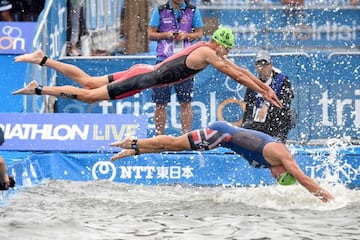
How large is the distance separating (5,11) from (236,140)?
7.54m

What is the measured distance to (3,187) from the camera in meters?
11.3

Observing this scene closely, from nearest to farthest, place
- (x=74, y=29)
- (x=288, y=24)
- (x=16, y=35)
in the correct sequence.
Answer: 1. (x=74, y=29)
2. (x=16, y=35)
3. (x=288, y=24)

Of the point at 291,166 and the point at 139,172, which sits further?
the point at 139,172

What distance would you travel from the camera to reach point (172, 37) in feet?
50.5

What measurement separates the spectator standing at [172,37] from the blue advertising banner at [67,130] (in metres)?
0.42

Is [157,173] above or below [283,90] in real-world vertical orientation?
below

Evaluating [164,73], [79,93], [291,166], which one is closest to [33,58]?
[79,93]

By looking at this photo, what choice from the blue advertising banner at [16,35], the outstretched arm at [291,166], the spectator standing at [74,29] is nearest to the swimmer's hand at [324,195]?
the outstretched arm at [291,166]

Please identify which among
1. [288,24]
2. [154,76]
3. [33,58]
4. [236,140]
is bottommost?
[236,140]

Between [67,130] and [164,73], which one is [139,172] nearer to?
[67,130]

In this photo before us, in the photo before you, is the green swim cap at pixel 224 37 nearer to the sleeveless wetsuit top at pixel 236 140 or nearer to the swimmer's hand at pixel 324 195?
the sleeveless wetsuit top at pixel 236 140

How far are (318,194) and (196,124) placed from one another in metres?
3.86

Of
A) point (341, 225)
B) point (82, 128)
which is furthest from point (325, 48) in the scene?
point (341, 225)

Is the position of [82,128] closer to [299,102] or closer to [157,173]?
[157,173]
